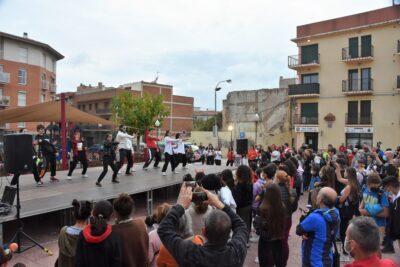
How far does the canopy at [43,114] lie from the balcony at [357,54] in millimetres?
23947

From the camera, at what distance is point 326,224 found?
4.13 metres

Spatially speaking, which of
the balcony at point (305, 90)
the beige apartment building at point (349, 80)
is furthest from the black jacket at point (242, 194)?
the balcony at point (305, 90)

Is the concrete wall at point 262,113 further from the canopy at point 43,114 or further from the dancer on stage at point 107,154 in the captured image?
the dancer on stage at point 107,154

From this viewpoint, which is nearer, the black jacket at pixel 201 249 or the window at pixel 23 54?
the black jacket at pixel 201 249

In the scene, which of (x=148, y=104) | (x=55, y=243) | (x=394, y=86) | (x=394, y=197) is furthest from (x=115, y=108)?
(x=394, y=197)

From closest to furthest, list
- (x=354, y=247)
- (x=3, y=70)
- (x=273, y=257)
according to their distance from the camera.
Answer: (x=354, y=247), (x=273, y=257), (x=3, y=70)

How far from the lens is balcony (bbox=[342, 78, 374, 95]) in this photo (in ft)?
97.1

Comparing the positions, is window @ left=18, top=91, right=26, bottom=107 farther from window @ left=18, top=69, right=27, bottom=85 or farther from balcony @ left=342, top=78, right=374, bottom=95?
balcony @ left=342, top=78, right=374, bottom=95

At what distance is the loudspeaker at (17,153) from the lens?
21.8ft

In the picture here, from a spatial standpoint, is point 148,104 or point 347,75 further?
point 148,104

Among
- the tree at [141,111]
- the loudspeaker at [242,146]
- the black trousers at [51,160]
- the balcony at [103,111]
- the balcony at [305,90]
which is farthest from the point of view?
the balcony at [103,111]

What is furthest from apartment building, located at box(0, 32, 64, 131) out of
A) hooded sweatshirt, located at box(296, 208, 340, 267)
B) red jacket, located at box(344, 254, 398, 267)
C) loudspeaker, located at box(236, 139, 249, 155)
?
red jacket, located at box(344, 254, 398, 267)

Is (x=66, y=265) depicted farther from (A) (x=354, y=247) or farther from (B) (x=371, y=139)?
(B) (x=371, y=139)

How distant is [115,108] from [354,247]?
144 ft
